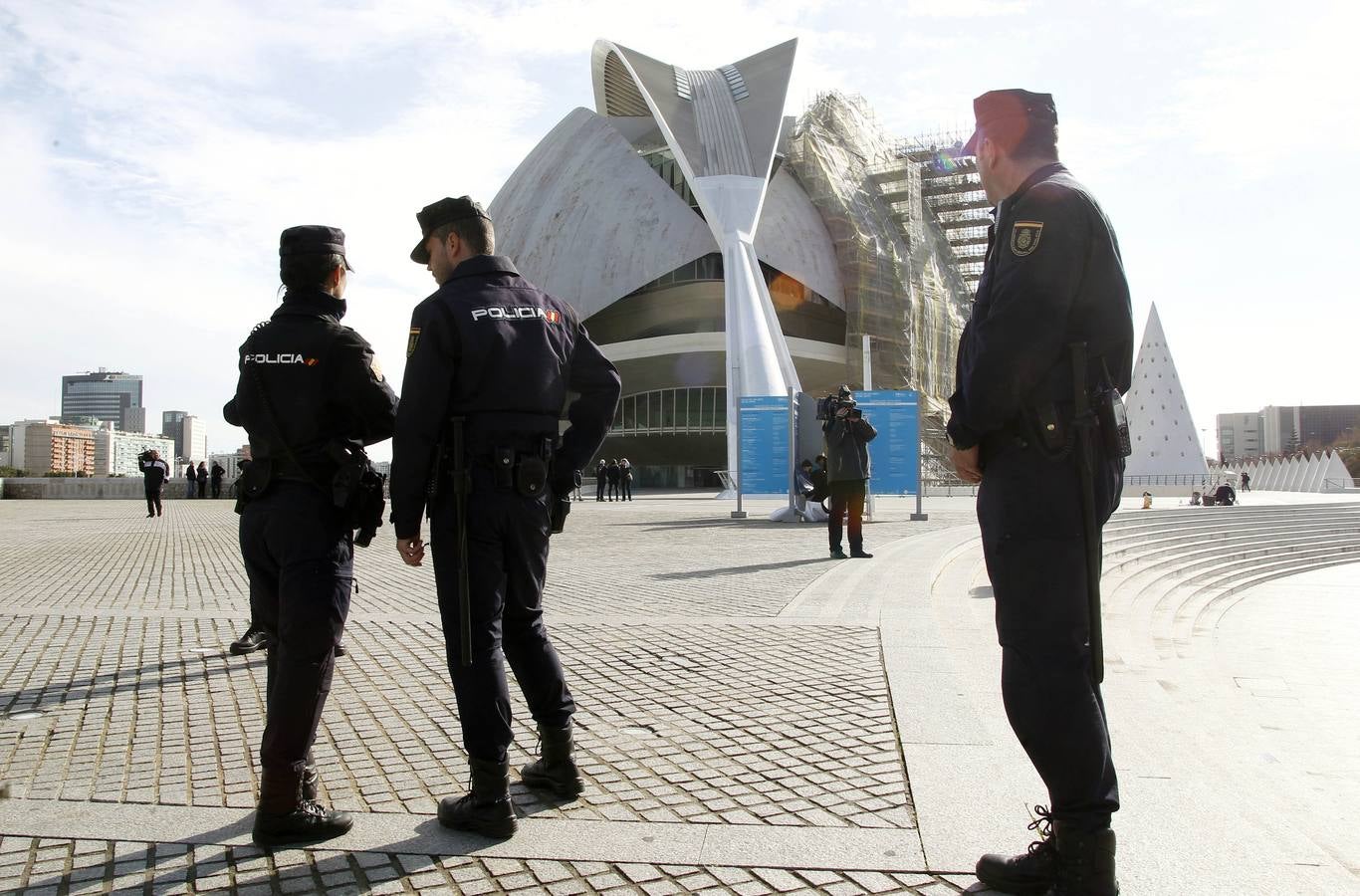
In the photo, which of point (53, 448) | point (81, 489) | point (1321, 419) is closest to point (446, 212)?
point (81, 489)

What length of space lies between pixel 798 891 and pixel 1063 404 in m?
1.20

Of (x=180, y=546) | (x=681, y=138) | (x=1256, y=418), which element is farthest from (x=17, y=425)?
(x=1256, y=418)

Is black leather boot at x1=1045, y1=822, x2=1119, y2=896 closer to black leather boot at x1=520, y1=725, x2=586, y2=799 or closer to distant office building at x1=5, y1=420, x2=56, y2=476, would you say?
black leather boot at x1=520, y1=725, x2=586, y2=799

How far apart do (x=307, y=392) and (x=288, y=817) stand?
109 centimetres

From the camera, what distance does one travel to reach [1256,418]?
162 m

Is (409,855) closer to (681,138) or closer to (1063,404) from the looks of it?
(1063,404)

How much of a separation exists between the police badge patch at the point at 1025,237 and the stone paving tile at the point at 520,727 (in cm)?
141

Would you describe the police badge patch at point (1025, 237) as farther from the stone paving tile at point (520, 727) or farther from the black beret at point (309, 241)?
the black beret at point (309, 241)

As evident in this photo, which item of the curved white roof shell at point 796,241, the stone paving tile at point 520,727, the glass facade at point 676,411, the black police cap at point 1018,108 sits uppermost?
the curved white roof shell at point 796,241

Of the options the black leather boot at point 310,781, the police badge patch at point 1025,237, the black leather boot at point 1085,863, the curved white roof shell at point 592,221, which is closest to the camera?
the black leather boot at point 1085,863

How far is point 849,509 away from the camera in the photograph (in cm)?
966

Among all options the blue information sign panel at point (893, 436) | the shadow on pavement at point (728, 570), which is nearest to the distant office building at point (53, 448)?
the blue information sign panel at point (893, 436)

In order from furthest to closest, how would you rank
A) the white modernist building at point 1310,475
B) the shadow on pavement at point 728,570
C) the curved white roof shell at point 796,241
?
1. the white modernist building at point 1310,475
2. the curved white roof shell at point 796,241
3. the shadow on pavement at point 728,570

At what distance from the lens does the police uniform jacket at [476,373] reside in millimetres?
2697
